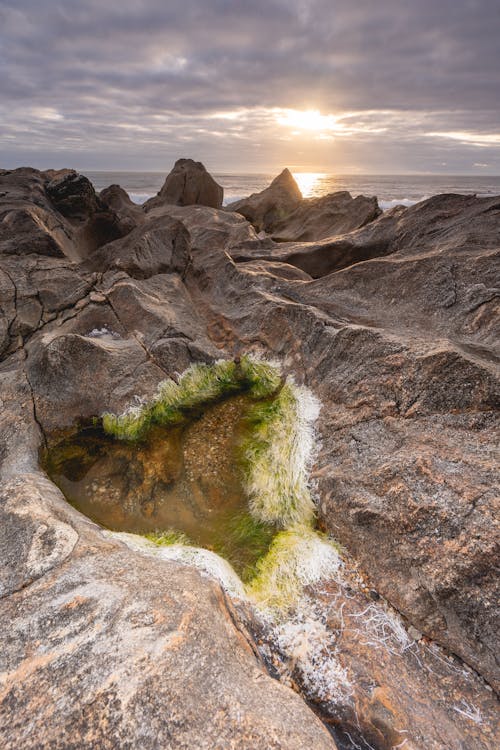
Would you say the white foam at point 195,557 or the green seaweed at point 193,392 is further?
the green seaweed at point 193,392

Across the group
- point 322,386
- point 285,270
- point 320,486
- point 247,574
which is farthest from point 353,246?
point 247,574

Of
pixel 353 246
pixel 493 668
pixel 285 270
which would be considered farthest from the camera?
pixel 353 246

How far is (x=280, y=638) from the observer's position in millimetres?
4207

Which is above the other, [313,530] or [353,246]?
[353,246]

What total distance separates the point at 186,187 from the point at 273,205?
681 centimetres

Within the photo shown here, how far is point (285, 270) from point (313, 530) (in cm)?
749

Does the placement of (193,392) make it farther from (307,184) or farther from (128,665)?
(307,184)

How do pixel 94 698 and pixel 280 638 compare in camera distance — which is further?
pixel 280 638

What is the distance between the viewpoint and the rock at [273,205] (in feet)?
79.2

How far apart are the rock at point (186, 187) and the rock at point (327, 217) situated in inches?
316

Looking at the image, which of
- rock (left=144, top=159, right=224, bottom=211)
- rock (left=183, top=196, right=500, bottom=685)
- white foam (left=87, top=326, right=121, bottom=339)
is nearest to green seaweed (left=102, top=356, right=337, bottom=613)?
rock (left=183, top=196, right=500, bottom=685)

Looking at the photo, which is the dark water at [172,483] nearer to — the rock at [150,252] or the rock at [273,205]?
the rock at [150,252]

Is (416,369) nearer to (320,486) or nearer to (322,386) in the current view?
(322,386)

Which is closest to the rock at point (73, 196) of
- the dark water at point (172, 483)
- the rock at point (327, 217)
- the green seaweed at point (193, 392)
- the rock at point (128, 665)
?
the rock at point (327, 217)
